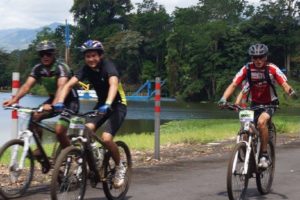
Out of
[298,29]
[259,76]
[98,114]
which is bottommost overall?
[98,114]

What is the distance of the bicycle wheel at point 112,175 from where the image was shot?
6574 mm

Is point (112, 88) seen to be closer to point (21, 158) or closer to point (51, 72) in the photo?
point (51, 72)

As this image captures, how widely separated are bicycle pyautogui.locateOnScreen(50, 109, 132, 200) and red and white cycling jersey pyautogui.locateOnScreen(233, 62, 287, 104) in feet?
6.67

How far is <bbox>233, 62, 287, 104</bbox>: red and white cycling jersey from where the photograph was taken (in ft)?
24.4

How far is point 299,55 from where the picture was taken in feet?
238

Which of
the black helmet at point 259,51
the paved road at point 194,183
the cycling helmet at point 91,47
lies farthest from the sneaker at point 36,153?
the black helmet at point 259,51

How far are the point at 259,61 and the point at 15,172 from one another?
342 cm

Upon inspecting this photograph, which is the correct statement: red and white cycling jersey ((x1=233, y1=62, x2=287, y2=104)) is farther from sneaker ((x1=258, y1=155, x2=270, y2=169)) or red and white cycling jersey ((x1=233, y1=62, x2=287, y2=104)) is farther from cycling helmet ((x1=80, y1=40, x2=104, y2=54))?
cycling helmet ((x1=80, y1=40, x2=104, y2=54))

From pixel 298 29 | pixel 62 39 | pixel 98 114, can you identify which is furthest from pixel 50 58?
pixel 62 39

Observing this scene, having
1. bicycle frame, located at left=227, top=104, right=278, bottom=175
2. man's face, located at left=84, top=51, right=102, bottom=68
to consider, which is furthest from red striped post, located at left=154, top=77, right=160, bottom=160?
man's face, located at left=84, top=51, right=102, bottom=68

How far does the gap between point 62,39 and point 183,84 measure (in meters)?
43.2

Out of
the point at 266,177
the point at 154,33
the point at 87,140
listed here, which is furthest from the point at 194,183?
the point at 154,33

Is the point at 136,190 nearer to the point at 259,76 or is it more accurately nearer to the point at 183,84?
the point at 259,76

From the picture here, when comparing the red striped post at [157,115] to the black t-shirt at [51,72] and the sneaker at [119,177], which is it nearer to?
the black t-shirt at [51,72]
